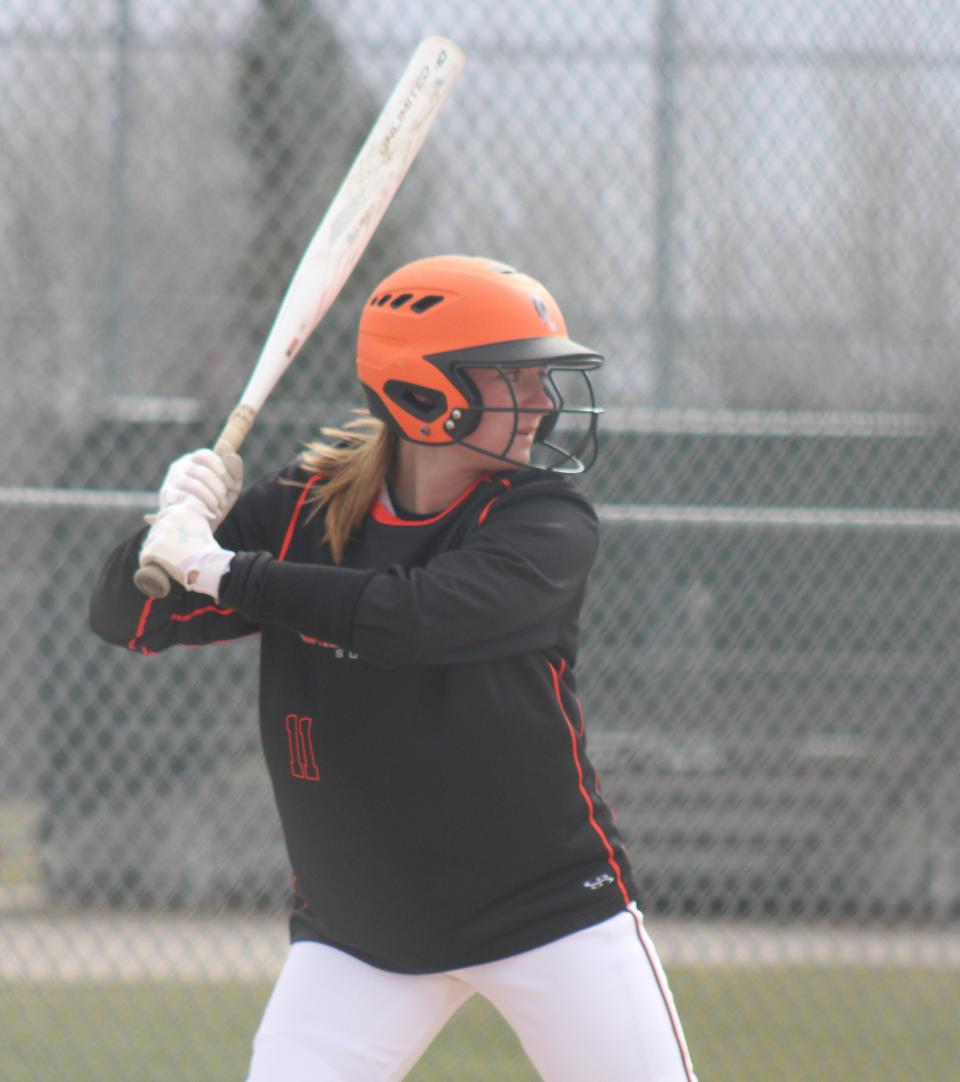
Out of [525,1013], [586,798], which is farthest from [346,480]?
[525,1013]

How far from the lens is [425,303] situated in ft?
7.41

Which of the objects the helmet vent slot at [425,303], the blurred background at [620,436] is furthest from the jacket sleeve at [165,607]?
the blurred background at [620,436]

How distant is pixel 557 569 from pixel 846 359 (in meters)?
2.25

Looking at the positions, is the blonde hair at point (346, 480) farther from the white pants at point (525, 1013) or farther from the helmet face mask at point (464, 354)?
the white pants at point (525, 1013)

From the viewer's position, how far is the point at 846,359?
4160 millimetres

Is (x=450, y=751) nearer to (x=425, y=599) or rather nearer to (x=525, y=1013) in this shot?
(x=425, y=599)

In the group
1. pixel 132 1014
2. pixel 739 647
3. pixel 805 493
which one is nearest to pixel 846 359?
pixel 805 493

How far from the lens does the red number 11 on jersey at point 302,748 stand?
223 cm

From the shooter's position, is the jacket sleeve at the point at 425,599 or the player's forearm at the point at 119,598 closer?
the jacket sleeve at the point at 425,599

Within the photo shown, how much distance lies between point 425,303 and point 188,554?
511 millimetres

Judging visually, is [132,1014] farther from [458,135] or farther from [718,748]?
[458,135]

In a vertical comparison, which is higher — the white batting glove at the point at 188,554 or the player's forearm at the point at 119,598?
the white batting glove at the point at 188,554

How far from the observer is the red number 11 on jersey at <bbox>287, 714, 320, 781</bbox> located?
2.23 m

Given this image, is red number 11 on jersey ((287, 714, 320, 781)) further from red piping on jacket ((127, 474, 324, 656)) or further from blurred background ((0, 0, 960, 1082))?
blurred background ((0, 0, 960, 1082))
